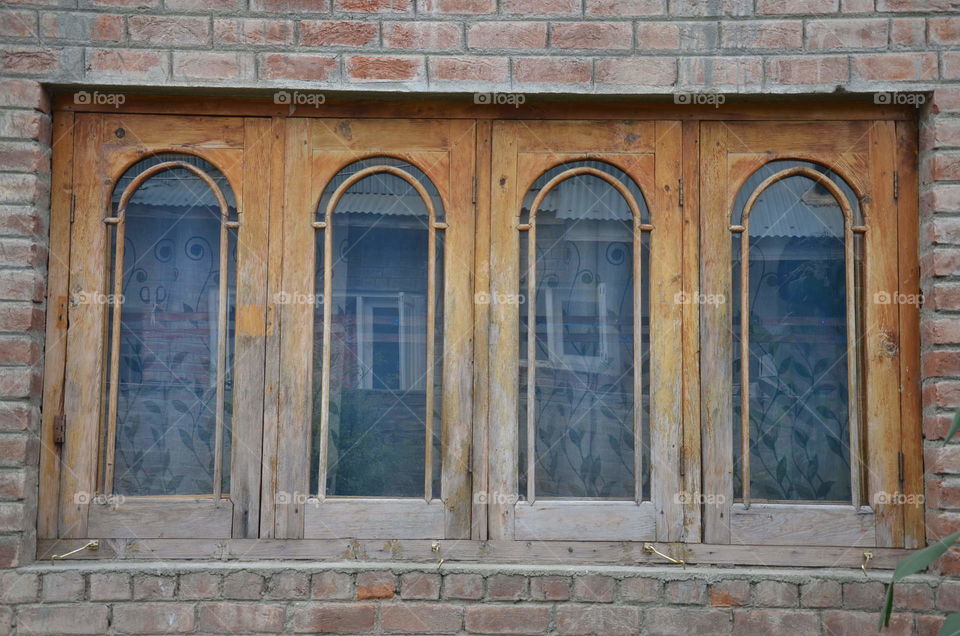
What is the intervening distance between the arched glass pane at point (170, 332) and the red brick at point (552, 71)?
1.22 metres

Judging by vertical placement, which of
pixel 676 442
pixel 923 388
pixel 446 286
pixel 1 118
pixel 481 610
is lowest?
pixel 481 610

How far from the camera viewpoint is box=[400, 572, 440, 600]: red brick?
3.20m

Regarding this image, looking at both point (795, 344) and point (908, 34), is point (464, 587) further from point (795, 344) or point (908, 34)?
point (908, 34)

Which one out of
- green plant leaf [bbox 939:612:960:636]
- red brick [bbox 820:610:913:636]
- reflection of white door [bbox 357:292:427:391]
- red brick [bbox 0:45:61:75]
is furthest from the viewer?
reflection of white door [bbox 357:292:427:391]

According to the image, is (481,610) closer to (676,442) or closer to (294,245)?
(676,442)

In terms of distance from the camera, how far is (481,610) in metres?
3.19

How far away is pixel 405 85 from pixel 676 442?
1.68m

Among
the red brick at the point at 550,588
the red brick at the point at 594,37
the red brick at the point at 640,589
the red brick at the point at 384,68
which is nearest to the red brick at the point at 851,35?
the red brick at the point at 594,37

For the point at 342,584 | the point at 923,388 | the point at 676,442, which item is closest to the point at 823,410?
the point at 923,388

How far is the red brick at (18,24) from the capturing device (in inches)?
128

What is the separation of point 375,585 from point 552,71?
2010mm

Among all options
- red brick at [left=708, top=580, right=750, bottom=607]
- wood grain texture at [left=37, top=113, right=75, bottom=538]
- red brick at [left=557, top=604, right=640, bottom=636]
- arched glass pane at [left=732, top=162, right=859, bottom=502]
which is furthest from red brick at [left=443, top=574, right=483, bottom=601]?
wood grain texture at [left=37, top=113, right=75, bottom=538]

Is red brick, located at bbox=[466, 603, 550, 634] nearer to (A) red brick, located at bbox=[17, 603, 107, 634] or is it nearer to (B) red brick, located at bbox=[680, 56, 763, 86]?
(A) red brick, located at bbox=[17, 603, 107, 634]

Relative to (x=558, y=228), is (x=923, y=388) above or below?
below
